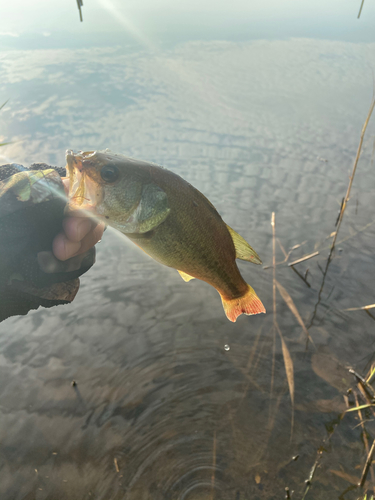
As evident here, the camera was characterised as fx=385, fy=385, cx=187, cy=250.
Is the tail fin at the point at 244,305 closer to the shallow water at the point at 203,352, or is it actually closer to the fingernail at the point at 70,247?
the fingernail at the point at 70,247

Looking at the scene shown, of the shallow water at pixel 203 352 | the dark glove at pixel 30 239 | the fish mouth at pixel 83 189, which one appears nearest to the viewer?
the fish mouth at pixel 83 189

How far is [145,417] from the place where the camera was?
14.0 feet

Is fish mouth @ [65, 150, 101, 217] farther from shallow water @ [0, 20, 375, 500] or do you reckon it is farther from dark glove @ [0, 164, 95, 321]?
shallow water @ [0, 20, 375, 500]

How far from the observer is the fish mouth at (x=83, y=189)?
2355mm

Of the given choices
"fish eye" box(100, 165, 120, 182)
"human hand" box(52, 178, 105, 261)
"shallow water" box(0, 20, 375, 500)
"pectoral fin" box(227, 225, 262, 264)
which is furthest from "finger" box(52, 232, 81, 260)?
"shallow water" box(0, 20, 375, 500)

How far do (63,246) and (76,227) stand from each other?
19 centimetres

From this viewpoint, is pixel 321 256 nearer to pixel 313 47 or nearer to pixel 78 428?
pixel 78 428

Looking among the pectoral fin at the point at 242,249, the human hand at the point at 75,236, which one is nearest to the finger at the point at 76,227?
the human hand at the point at 75,236

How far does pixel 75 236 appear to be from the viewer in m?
2.60

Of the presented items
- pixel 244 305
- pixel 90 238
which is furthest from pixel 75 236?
pixel 244 305

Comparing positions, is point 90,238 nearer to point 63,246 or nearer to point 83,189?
point 63,246

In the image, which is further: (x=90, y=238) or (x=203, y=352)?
(x=203, y=352)

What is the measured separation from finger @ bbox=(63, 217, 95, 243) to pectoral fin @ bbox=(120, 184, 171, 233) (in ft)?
0.98

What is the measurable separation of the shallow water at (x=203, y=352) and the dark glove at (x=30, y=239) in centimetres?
197
